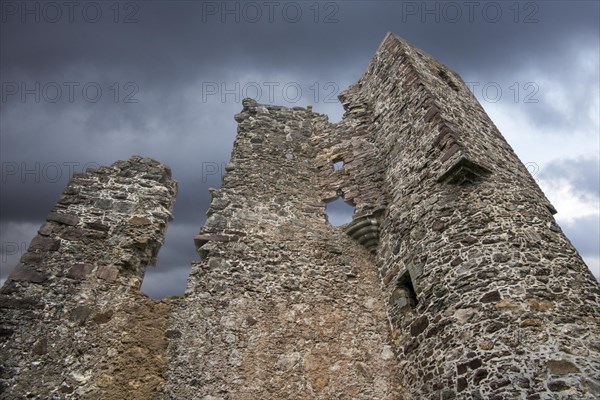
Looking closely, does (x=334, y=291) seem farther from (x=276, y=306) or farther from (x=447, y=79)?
(x=447, y=79)

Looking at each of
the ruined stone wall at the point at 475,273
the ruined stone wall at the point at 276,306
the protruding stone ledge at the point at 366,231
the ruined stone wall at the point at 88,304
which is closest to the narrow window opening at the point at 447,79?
the ruined stone wall at the point at 475,273

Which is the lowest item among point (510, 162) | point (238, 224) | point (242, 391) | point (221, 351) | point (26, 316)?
point (242, 391)

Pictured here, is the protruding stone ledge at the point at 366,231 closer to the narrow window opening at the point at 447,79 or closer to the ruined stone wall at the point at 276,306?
the ruined stone wall at the point at 276,306

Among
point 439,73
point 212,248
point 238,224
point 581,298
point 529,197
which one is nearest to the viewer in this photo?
point 581,298

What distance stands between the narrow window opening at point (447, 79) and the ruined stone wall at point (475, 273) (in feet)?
5.31

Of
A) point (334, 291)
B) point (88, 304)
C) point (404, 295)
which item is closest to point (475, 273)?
point (404, 295)

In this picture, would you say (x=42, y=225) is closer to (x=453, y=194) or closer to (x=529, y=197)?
(x=453, y=194)

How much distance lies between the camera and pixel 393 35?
10.3m

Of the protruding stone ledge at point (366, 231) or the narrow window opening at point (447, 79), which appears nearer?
the protruding stone ledge at point (366, 231)

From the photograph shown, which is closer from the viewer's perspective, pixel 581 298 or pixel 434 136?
pixel 581 298

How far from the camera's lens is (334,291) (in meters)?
6.85

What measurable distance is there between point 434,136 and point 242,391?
17.1ft

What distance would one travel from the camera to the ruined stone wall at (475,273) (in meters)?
4.35

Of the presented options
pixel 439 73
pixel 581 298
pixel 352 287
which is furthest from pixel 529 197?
pixel 439 73
